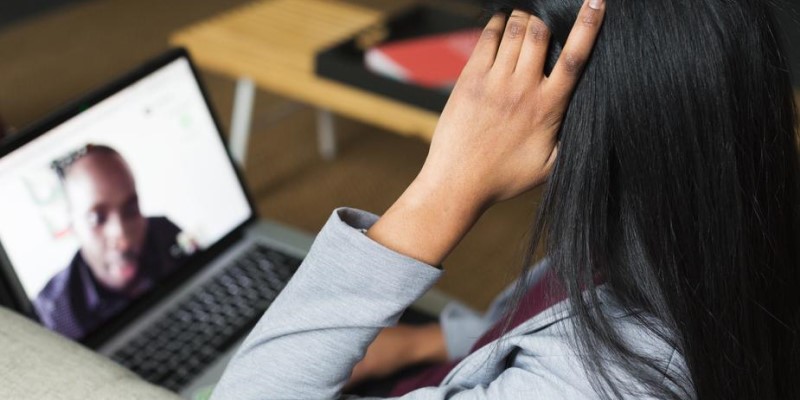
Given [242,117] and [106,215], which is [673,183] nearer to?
[106,215]

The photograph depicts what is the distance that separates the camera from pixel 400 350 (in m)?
1.13

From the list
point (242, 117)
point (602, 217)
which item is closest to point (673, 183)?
point (602, 217)

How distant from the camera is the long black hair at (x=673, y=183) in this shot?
0.65 m

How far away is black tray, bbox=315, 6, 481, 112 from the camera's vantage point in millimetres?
1880

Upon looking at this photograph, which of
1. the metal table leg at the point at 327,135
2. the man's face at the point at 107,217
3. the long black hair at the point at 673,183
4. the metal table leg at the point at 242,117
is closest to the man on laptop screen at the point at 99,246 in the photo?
the man's face at the point at 107,217

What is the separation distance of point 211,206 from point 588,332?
0.64 meters

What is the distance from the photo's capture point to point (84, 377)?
2.28 feet

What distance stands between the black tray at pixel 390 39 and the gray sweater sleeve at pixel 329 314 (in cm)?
112

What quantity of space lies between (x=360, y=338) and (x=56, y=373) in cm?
24

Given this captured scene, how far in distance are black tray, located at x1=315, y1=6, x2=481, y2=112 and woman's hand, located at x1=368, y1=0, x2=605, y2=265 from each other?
1.09 m

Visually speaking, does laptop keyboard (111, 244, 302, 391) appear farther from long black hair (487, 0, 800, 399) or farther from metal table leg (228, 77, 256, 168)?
metal table leg (228, 77, 256, 168)

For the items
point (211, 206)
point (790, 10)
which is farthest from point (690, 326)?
point (211, 206)

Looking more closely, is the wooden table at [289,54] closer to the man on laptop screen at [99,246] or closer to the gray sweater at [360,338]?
the man on laptop screen at [99,246]

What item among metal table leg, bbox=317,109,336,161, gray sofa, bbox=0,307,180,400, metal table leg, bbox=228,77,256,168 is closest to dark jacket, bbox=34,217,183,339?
gray sofa, bbox=0,307,180,400
